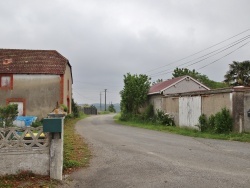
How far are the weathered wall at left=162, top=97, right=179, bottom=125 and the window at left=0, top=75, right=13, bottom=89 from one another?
47.1 ft

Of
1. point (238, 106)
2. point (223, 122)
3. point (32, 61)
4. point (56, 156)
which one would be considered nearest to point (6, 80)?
point (32, 61)

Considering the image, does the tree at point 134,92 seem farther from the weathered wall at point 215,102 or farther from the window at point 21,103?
the weathered wall at point 215,102

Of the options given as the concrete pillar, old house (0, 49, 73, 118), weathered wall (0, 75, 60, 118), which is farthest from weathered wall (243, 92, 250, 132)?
weathered wall (0, 75, 60, 118)

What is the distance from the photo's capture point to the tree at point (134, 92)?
111ft

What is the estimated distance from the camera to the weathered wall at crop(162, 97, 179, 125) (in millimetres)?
24208

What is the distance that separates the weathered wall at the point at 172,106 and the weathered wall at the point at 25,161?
59.1 ft

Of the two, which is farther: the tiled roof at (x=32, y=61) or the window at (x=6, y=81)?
the tiled roof at (x=32, y=61)

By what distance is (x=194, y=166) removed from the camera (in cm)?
855

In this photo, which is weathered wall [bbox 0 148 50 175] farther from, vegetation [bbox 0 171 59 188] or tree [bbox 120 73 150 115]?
tree [bbox 120 73 150 115]

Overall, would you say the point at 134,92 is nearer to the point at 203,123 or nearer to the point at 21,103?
the point at 21,103

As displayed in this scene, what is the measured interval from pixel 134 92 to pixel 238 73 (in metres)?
11.6

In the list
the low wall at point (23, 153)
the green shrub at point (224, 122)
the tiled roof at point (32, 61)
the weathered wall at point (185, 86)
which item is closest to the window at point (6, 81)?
the tiled roof at point (32, 61)

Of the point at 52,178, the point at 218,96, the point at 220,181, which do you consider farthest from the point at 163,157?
the point at 218,96

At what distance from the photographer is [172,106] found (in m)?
25.2
